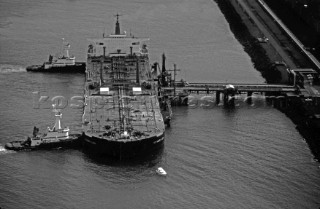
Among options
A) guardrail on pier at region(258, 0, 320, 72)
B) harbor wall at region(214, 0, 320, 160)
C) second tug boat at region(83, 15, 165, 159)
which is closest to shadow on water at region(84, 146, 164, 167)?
second tug boat at region(83, 15, 165, 159)

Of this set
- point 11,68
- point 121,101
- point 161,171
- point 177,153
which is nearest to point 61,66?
point 11,68

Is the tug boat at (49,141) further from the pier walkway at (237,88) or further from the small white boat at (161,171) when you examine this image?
the pier walkway at (237,88)

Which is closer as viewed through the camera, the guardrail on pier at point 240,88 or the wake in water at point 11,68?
the guardrail on pier at point 240,88

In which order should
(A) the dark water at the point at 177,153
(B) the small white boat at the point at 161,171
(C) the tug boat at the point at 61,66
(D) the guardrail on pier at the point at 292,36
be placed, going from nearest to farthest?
(A) the dark water at the point at 177,153 < (B) the small white boat at the point at 161,171 < (C) the tug boat at the point at 61,66 < (D) the guardrail on pier at the point at 292,36

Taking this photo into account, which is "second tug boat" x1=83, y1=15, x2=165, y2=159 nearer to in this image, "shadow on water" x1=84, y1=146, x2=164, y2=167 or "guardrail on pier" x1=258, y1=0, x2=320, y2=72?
"shadow on water" x1=84, y1=146, x2=164, y2=167

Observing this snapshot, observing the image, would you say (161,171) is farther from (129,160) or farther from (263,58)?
(263,58)

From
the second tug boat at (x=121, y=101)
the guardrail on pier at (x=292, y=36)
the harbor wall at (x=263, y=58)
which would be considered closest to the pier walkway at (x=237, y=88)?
the harbor wall at (x=263, y=58)
